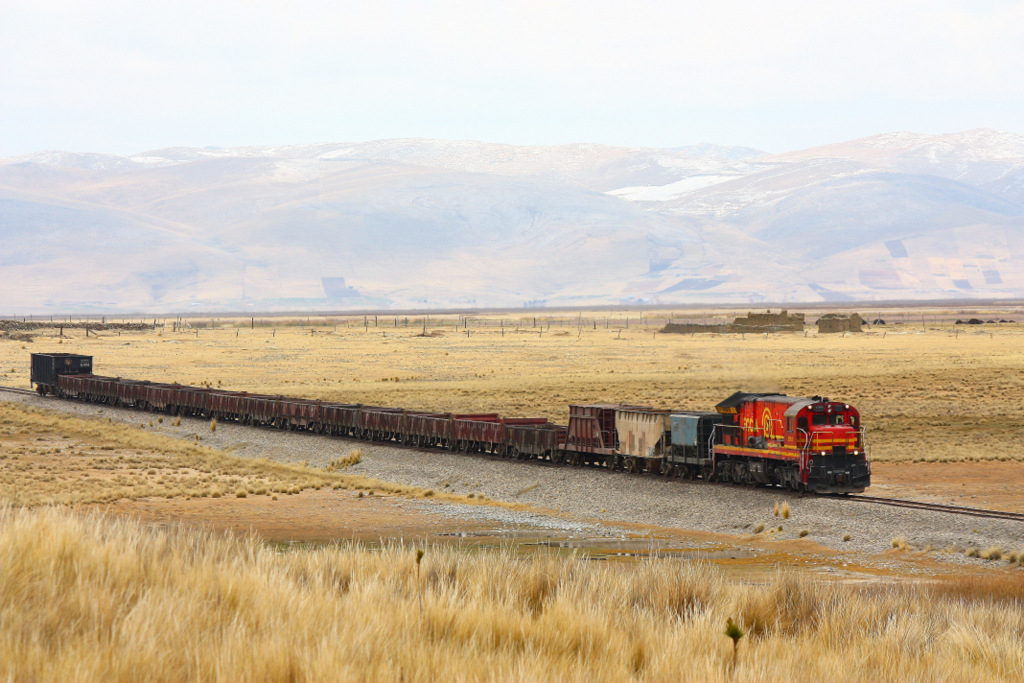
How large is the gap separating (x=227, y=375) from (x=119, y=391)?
21879mm

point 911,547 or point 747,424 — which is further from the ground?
point 747,424

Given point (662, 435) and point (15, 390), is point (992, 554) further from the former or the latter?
point (15, 390)

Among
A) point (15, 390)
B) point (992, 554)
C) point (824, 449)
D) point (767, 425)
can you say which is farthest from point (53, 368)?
point (992, 554)

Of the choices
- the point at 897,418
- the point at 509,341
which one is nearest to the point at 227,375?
the point at 509,341

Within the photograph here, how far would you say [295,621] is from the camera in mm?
10523

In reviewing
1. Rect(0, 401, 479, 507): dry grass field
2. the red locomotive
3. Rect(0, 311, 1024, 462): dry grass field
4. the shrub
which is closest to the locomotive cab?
the red locomotive

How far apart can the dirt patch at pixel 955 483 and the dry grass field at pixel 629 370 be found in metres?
1.65

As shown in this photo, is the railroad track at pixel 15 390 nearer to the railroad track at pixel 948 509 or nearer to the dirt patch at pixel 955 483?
the dirt patch at pixel 955 483

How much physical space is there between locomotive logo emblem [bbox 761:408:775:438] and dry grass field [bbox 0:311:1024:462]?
5.15 m

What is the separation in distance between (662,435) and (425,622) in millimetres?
22625

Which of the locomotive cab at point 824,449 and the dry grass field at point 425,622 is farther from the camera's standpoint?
the locomotive cab at point 824,449

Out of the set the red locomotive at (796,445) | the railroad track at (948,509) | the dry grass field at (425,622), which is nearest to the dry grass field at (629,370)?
the red locomotive at (796,445)

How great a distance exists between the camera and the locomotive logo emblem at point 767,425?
29.5 metres

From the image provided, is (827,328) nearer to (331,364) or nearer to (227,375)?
(331,364)
